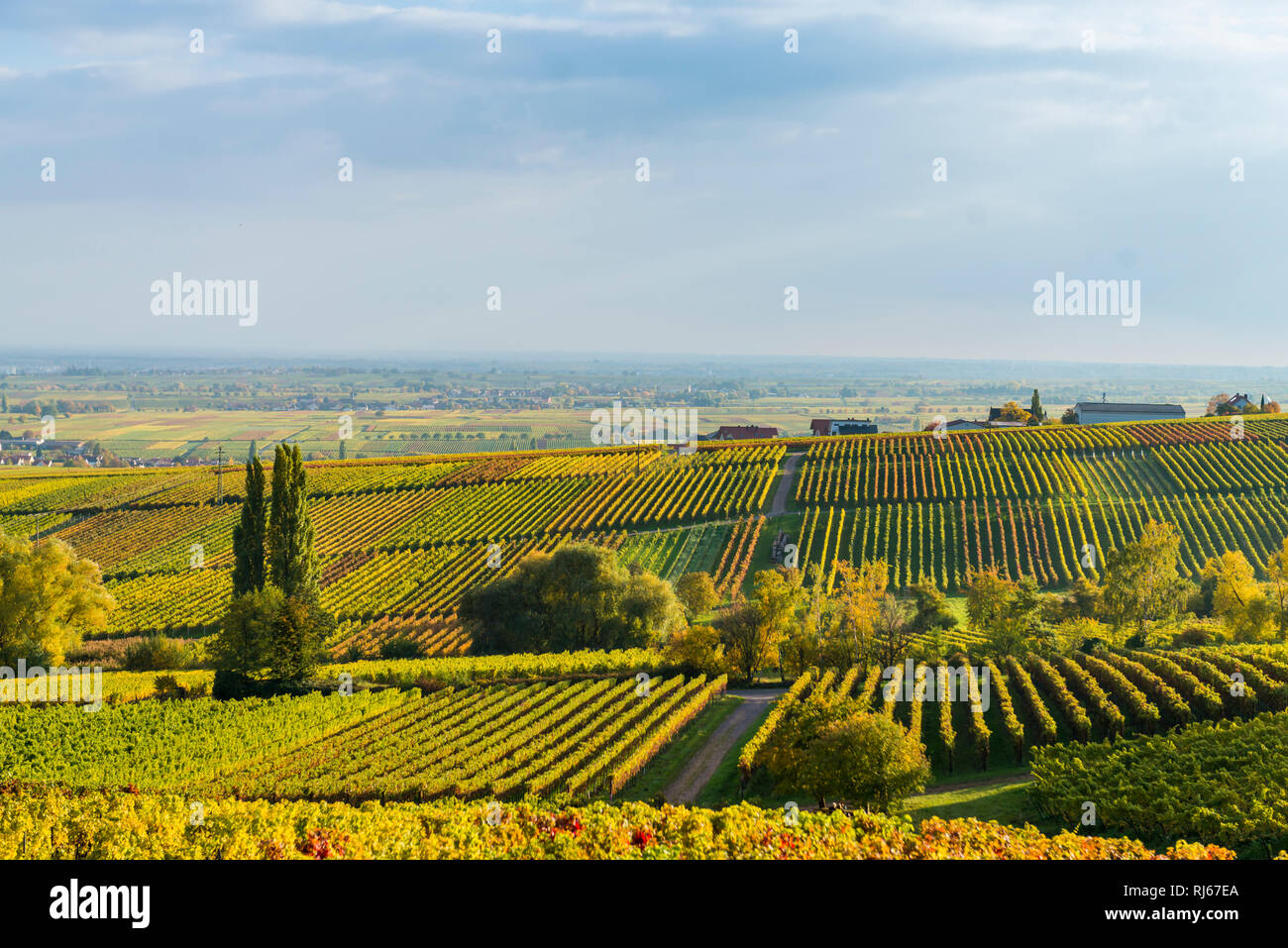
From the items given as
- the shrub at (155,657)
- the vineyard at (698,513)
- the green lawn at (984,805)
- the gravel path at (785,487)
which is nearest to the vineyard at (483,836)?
the green lawn at (984,805)

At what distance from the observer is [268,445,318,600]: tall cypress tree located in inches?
1560

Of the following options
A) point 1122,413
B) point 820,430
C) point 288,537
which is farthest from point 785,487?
point 1122,413

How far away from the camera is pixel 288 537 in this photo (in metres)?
39.7

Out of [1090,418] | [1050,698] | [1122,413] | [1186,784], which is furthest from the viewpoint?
[1090,418]

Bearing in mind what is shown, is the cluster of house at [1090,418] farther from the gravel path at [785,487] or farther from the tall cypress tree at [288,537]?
the tall cypress tree at [288,537]

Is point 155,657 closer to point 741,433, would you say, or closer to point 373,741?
point 373,741

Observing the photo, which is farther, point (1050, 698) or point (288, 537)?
point (288, 537)

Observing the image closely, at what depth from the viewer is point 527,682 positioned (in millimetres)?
40688

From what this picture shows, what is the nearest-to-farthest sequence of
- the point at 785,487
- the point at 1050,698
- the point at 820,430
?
the point at 1050,698, the point at 785,487, the point at 820,430

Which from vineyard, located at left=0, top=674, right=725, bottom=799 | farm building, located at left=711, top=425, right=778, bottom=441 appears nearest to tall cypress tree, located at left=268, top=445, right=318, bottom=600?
vineyard, located at left=0, top=674, right=725, bottom=799

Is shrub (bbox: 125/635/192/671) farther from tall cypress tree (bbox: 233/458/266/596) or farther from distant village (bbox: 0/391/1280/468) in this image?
distant village (bbox: 0/391/1280/468)

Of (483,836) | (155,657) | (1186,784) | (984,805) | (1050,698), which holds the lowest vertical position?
(155,657)

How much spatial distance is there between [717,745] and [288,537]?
18.9 m
